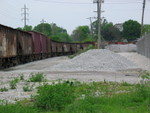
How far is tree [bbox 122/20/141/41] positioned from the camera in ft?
405

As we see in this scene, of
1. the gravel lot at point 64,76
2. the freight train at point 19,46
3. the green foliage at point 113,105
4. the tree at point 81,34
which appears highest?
the tree at point 81,34

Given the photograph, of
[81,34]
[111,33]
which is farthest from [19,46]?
[81,34]

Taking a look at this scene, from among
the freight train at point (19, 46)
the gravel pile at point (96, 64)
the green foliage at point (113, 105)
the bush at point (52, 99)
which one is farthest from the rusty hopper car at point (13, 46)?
the green foliage at point (113, 105)

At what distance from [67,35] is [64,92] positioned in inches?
5154

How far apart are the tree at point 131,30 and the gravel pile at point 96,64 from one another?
321ft

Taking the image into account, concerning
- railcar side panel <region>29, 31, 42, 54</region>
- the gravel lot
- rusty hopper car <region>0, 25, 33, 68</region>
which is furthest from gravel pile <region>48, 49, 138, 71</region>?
railcar side panel <region>29, 31, 42, 54</region>

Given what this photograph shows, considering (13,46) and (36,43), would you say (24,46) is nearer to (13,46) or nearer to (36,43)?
(13,46)

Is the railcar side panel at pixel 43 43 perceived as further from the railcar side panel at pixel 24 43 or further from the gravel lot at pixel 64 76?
the gravel lot at pixel 64 76

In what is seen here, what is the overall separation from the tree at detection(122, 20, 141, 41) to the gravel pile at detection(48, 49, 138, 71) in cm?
9786

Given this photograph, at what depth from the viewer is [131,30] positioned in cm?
12356

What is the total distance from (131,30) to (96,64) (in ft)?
335

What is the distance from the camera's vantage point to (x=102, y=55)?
1082 inches

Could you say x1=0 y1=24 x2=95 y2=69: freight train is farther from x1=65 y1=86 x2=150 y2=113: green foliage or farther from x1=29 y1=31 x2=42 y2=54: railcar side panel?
x1=65 y1=86 x2=150 y2=113: green foliage

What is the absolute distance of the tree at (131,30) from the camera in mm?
123562
